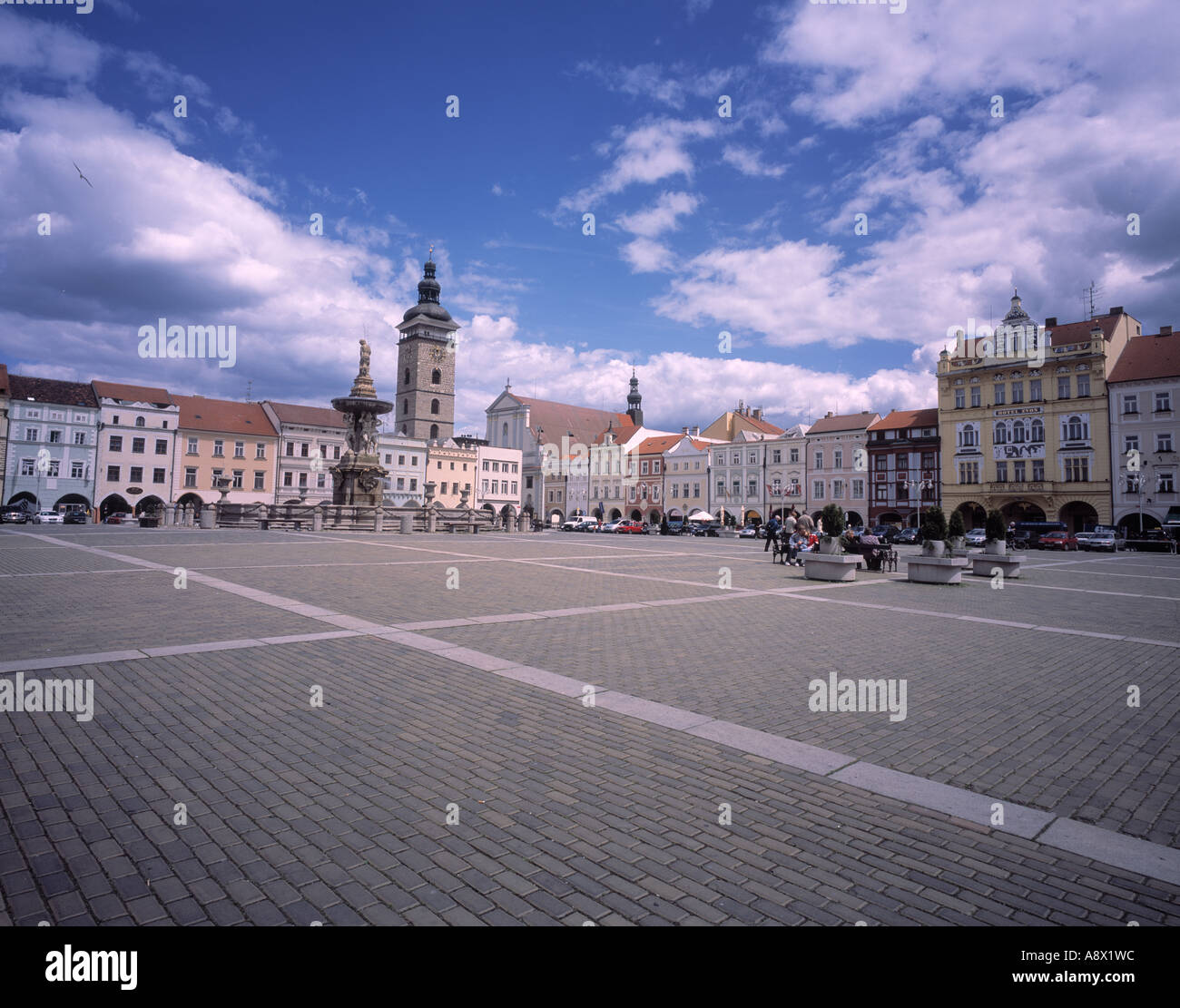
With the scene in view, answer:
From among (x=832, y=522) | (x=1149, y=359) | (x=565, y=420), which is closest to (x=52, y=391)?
(x=565, y=420)

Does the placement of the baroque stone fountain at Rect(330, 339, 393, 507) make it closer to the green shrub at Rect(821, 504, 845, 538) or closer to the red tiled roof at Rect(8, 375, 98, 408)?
the green shrub at Rect(821, 504, 845, 538)

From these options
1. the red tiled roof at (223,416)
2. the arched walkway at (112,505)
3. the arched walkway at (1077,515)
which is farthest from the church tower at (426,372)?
the arched walkway at (1077,515)

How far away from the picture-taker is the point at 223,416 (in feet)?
236

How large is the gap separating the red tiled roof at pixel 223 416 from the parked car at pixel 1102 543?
72.5 meters

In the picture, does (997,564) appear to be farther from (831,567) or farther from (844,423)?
(844,423)

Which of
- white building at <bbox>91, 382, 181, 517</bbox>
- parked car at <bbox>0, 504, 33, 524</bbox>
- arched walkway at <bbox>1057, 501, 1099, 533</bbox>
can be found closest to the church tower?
white building at <bbox>91, 382, 181, 517</bbox>

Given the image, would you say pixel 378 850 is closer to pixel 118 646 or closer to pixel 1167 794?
pixel 1167 794

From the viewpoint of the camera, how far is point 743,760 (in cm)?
457

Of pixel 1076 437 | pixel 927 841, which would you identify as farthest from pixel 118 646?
pixel 1076 437

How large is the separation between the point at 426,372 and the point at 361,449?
182 feet

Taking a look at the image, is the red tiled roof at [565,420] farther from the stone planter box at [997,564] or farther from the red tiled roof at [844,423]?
the stone planter box at [997,564]

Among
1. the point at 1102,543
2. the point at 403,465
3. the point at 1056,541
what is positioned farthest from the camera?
the point at 403,465

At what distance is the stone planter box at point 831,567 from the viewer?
17.3 metres

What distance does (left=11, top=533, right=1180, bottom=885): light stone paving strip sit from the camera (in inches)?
136
